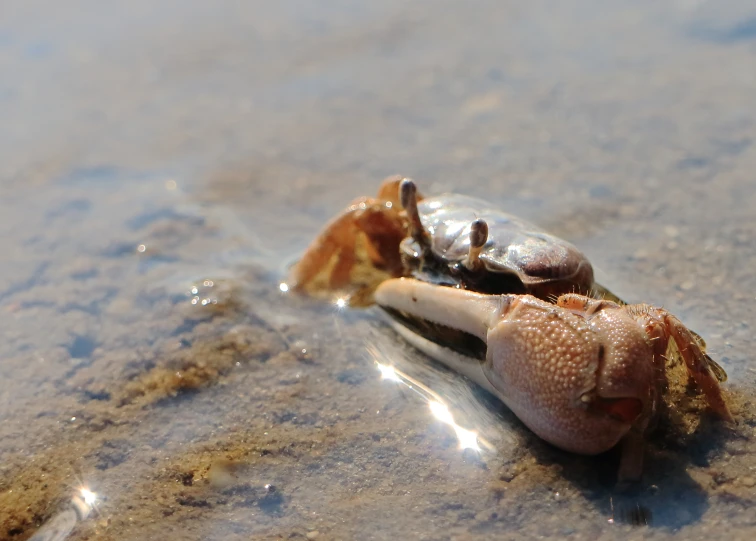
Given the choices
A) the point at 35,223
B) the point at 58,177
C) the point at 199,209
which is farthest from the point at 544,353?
the point at 58,177

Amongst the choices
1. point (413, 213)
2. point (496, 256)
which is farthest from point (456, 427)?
point (413, 213)

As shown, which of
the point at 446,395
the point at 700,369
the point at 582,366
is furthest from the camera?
the point at 446,395

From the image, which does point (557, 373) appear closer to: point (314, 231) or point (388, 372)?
point (388, 372)

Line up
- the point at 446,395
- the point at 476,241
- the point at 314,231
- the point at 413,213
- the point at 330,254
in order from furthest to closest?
the point at 314,231 < the point at 330,254 < the point at 413,213 < the point at 476,241 < the point at 446,395

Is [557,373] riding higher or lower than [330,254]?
higher

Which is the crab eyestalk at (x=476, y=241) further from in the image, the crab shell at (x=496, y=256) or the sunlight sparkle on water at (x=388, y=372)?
the sunlight sparkle on water at (x=388, y=372)

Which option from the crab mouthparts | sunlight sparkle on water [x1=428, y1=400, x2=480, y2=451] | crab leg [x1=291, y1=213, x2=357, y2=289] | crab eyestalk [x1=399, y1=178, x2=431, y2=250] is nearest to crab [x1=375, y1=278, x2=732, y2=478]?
the crab mouthparts

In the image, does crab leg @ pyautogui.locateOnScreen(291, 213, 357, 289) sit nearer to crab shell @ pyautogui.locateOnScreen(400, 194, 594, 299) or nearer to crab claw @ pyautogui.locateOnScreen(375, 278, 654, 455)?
crab shell @ pyautogui.locateOnScreen(400, 194, 594, 299)
